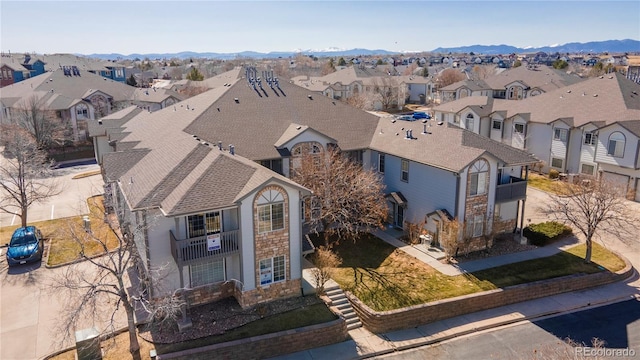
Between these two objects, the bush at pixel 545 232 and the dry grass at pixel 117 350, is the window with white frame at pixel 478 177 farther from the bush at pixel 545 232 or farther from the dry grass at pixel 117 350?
the dry grass at pixel 117 350

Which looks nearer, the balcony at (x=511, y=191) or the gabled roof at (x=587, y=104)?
the balcony at (x=511, y=191)

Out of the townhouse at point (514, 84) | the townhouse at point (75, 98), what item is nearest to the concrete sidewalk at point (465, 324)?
the townhouse at point (75, 98)

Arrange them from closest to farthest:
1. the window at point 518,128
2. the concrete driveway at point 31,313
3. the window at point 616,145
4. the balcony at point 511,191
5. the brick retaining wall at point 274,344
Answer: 1. the brick retaining wall at point 274,344
2. the concrete driveway at point 31,313
3. the balcony at point 511,191
4. the window at point 616,145
5. the window at point 518,128

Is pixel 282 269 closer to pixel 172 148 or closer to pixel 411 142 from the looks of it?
pixel 172 148

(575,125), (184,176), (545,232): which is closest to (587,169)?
(575,125)

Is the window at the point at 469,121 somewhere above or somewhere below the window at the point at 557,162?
above

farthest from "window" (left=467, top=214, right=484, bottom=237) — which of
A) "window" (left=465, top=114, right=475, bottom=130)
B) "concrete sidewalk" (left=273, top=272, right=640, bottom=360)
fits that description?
"window" (left=465, top=114, right=475, bottom=130)
